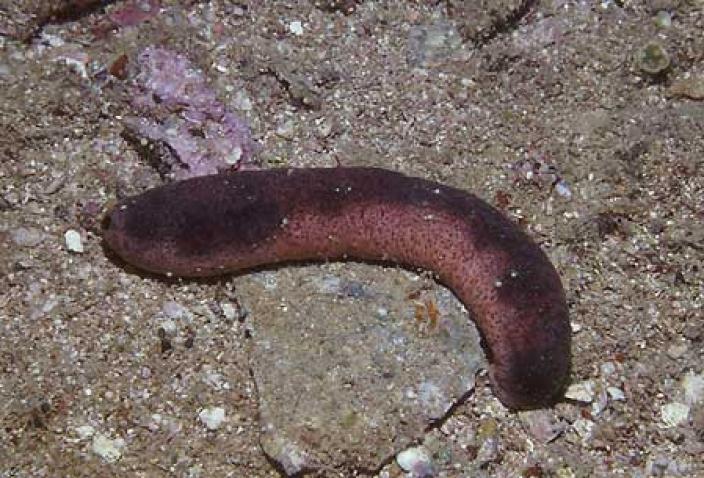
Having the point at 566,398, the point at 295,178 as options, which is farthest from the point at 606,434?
the point at 295,178

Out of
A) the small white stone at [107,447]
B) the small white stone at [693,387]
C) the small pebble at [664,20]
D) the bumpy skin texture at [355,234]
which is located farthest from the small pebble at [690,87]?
the small white stone at [107,447]

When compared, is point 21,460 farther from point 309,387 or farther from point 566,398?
point 566,398

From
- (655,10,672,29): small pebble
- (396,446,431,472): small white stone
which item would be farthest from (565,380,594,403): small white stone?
(655,10,672,29): small pebble

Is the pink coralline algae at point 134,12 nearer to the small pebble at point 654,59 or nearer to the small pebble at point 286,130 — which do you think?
the small pebble at point 286,130

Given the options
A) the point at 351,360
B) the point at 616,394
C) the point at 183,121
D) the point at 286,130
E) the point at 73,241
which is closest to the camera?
the point at 351,360

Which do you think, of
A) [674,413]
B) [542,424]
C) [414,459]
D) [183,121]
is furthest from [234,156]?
[674,413]

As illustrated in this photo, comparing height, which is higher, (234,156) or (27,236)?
(234,156)

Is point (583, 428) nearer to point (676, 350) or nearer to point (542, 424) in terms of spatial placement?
point (542, 424)
